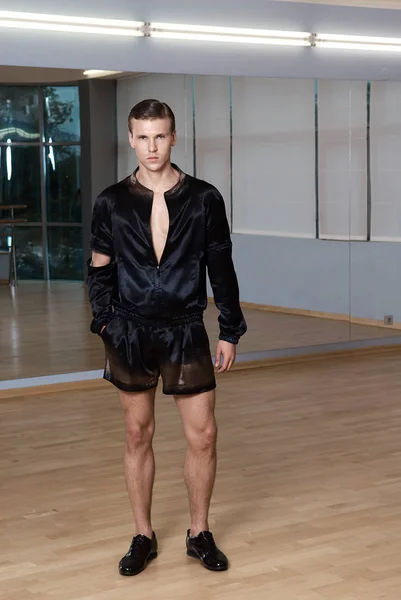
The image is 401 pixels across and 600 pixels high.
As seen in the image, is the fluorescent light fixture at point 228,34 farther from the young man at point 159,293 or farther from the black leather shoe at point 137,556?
the black leather shoe at point 137,556

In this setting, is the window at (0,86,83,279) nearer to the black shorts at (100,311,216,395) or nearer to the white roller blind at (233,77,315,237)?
the white roller blind at (233,77,315,237)

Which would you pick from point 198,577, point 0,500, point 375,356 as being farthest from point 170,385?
point 375,356

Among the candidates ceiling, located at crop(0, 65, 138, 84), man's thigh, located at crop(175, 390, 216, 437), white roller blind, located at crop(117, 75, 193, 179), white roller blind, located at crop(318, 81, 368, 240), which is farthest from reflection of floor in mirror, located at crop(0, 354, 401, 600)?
ceiling, located at crop(0, 65, 138, 84)

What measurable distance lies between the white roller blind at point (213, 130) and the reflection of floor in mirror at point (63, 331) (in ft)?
3.36

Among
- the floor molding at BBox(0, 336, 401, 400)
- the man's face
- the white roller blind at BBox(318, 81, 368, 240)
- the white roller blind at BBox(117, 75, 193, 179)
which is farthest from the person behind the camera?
A: the white roller blind at BBox(318, 81, 368, 240)

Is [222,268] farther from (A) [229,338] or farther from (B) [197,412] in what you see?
(B) [197,412]

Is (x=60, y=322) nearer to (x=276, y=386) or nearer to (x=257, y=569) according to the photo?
(x=276, y=386)

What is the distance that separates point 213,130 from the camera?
786 centimetres

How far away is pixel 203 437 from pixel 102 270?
67cm

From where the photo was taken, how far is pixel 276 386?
7359mm

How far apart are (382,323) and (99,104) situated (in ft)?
9.68

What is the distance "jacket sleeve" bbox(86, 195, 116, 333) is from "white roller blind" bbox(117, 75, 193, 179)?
12.2 ft

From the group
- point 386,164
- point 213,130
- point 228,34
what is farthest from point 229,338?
point 386,164

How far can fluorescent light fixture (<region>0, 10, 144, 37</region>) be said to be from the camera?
21.6 ft
